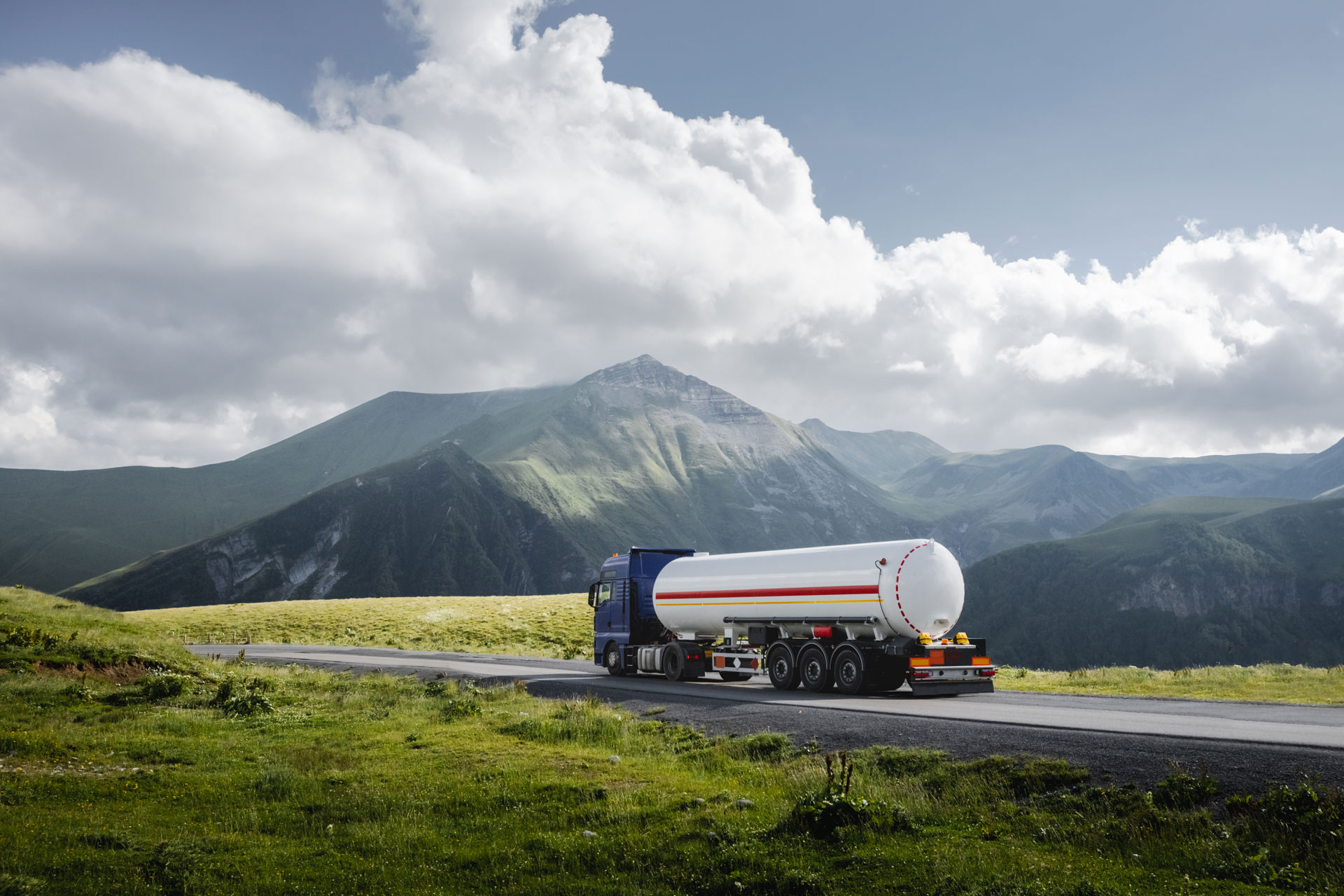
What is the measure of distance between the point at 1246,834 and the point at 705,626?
22.1m

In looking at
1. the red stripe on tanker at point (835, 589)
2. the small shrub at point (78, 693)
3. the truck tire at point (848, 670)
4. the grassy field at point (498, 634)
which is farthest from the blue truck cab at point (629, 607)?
the small shrub at point (78, 693)

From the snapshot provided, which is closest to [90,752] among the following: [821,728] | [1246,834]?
[821,728]

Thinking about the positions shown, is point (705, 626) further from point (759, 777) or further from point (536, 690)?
point (759, 777)

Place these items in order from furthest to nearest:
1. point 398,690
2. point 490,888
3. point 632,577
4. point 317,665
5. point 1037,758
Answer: point 317,665, point 632,577, point 398,690, point 1037,758, point 490,888

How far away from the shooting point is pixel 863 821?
37.4ft

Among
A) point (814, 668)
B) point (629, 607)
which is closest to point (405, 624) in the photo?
point (629, 607)

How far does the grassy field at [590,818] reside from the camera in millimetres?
9742

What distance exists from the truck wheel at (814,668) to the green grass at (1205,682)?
20.7 feet

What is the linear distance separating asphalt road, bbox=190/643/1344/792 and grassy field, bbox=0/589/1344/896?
3.78 ft

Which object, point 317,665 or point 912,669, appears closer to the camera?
point 912,669

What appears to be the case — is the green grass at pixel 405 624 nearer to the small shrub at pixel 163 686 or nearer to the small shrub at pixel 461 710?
the small shrub at pixel 461 710

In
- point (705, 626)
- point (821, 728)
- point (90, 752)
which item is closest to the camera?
point (90, 752)

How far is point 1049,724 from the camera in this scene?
17.7 meters

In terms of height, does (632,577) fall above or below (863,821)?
above
